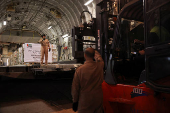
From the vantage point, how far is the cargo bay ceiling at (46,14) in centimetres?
1329

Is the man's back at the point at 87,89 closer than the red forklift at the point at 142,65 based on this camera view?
No

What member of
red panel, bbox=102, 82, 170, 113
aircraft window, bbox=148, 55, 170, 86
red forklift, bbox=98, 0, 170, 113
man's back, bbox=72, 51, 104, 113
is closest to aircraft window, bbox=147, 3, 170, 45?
red forklift, bbox=98, 0, 170, 113

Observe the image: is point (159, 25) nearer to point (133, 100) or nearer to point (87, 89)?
point (133, 100)

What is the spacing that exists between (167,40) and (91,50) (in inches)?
45.2

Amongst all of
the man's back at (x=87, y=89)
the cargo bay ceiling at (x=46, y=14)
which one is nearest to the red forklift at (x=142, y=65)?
the man's back at (x=87, y=89)

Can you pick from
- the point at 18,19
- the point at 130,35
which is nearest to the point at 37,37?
the point at 18,19

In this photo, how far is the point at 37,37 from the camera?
22328 millimetres

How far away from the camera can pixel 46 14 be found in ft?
53.8

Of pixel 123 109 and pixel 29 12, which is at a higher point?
pixel 29 12

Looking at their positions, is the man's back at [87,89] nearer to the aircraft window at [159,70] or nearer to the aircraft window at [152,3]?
the aircraft window at [159,70]

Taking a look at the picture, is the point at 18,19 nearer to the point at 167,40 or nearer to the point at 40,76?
the point at 40,76

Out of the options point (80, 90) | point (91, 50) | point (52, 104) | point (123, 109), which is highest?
point (91, 50)

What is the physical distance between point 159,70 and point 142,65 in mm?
1009

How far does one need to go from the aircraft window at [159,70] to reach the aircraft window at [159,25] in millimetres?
263
